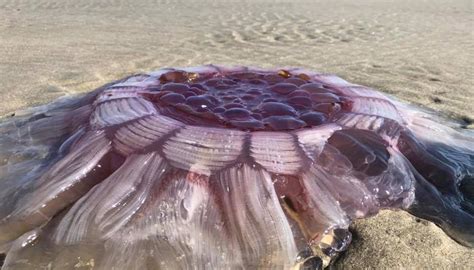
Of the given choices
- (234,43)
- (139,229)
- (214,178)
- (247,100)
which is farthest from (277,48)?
(139,229)

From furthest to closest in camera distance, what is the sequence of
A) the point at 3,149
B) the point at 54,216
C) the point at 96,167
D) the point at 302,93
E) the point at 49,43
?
the point at 49,43
the point at 302,93
the point at 3,149
the point at 96,167
the point at 54,216

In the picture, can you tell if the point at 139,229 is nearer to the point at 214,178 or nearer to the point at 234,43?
the point at 214,178

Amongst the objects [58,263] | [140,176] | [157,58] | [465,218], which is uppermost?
[140,176]

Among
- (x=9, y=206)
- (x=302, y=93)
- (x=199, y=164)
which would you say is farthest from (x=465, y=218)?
(x=9, y=206)

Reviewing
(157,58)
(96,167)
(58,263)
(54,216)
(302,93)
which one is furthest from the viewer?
(157,58)

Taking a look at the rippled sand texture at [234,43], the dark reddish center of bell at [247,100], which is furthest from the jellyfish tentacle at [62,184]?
the rippled sand texture at [234,43]

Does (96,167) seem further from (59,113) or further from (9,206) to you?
(59,113)

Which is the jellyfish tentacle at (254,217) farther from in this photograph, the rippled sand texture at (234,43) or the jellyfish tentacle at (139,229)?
the rippled sand texture at (234,43)
